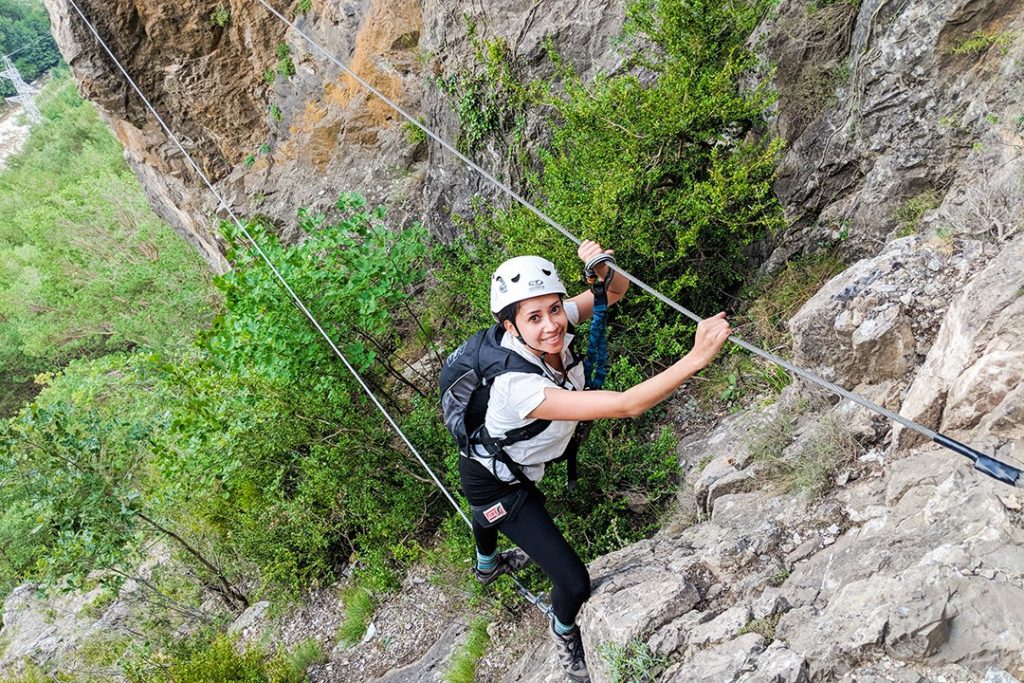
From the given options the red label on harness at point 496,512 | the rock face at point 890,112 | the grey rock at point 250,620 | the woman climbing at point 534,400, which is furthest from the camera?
the grey rock at point 250,620

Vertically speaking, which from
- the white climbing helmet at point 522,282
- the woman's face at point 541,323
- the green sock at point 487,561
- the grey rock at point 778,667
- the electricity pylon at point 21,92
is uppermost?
the electricity pylon at point 21,92

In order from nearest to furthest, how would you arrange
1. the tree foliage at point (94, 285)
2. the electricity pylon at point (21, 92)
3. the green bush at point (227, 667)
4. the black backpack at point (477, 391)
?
the black backpack at point (477, 391)
the green bush at point (227, 667)
the tree foliage at point (94, 285)
the electricity pylon at point (21, 92)

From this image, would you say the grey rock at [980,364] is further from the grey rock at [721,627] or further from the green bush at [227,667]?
the green bush at [227,667]

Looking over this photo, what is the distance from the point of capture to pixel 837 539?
2984 mm

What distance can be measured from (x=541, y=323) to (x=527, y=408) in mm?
400

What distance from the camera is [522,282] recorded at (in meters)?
3.02

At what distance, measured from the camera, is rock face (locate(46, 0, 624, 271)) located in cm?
919

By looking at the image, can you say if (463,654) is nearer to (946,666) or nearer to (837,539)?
(837,539)

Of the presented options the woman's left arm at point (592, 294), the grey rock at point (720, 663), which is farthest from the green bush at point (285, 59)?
the grey rock at point (720, 663)

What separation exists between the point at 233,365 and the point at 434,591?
2590 mm

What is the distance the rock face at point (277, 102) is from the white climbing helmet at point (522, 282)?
5356mm

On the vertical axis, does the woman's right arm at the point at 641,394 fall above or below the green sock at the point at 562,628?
above

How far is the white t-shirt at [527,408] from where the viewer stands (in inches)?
113

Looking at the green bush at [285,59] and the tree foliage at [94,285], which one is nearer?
the green bush at [285,59]
